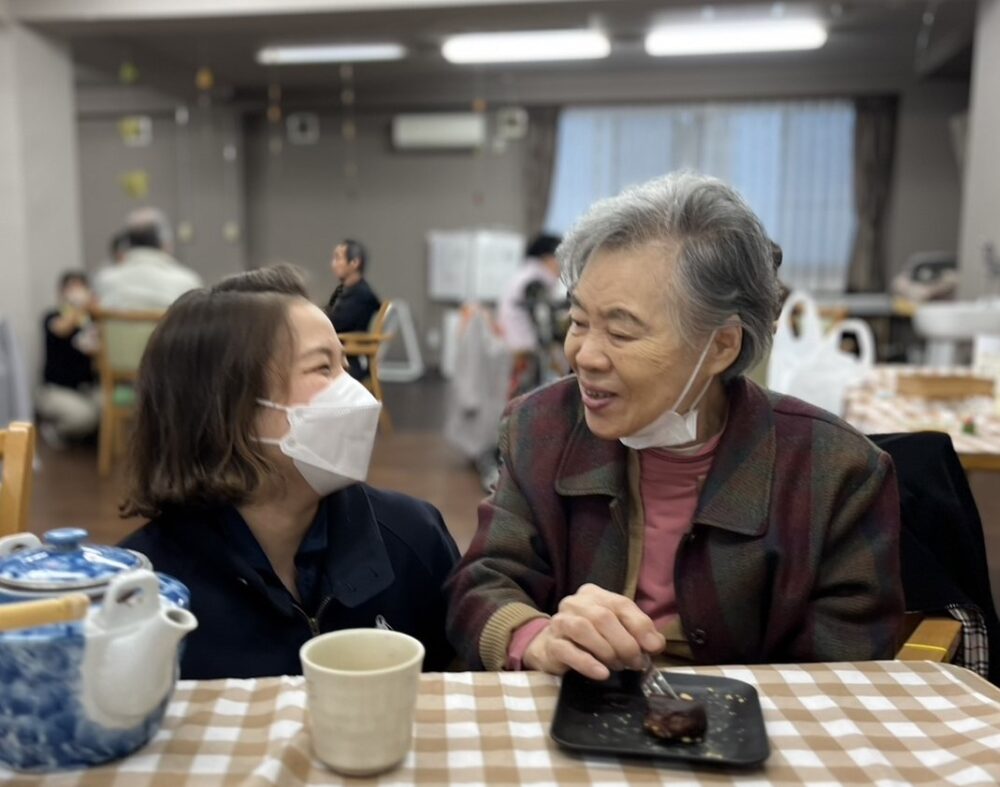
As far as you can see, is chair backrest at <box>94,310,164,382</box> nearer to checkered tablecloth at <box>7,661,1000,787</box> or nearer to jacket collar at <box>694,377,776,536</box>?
jacket collar at <box>694,377,776,536</box>

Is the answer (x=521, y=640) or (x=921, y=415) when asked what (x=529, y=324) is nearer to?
(x=921, y=415)

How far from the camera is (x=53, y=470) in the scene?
4.72m

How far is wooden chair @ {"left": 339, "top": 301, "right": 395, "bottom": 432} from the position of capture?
1.22m

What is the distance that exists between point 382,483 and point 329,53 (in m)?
4.46

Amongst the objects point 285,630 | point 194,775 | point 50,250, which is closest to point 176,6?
point 50,250

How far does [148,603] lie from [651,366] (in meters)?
0.64

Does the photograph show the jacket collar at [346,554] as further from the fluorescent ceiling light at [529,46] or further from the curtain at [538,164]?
the curtain at [538,164]

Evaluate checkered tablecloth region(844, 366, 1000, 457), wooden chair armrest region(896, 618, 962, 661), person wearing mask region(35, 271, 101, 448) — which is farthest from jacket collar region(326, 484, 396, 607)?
person wearing mask region(35, 271, 101, 448)

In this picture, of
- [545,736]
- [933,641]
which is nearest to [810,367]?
[933,641]

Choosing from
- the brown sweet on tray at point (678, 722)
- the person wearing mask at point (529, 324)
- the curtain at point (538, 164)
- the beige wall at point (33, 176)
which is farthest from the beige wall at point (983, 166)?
the beige wall at point (33, 176)

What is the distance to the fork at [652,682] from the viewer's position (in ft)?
2.80

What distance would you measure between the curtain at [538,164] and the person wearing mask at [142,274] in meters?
4.55

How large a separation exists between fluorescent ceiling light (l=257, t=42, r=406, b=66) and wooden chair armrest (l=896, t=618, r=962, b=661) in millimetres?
6778

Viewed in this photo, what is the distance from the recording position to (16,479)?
1.18m
